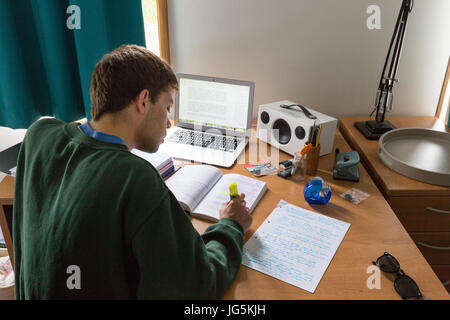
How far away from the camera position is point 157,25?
1619 mm

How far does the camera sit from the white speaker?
1357mm

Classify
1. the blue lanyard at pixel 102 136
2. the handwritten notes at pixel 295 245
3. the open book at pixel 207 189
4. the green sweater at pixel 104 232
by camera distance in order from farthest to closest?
the open book at pixel 207 189
the handwritten notes at pixel 295 245
the blue lanyard at pixel 102 136
the green sweater at pixel 104 232

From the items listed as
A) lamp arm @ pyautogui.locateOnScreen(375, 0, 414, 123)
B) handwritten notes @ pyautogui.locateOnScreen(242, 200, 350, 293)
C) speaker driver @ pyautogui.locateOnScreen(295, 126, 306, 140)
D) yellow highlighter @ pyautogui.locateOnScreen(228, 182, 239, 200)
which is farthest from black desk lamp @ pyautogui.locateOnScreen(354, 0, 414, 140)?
yellow highlighter @ pyautogui.locateOnScreen(228, 182, 239, 200)

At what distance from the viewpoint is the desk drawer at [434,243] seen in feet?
4.16

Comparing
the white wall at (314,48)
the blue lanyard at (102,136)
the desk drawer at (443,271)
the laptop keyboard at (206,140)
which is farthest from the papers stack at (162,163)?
the desk drawer at (443,271)

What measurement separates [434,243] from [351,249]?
0.55 meters

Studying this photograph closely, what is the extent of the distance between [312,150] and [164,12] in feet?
3.07

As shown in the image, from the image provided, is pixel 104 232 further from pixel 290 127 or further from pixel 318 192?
pixel 290 127

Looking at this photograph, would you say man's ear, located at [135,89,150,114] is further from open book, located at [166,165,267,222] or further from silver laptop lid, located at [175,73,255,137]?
silver laptop lid, located at [175,73,255,137]

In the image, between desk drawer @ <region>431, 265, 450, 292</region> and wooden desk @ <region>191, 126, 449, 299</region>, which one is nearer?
wooden desk @ <region>191, 126, 449, 299</region>

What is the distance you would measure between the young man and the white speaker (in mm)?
672

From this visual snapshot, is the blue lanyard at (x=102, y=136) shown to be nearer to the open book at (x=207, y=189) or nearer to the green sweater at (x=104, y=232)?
the green sweater at (x=104, y=232)
